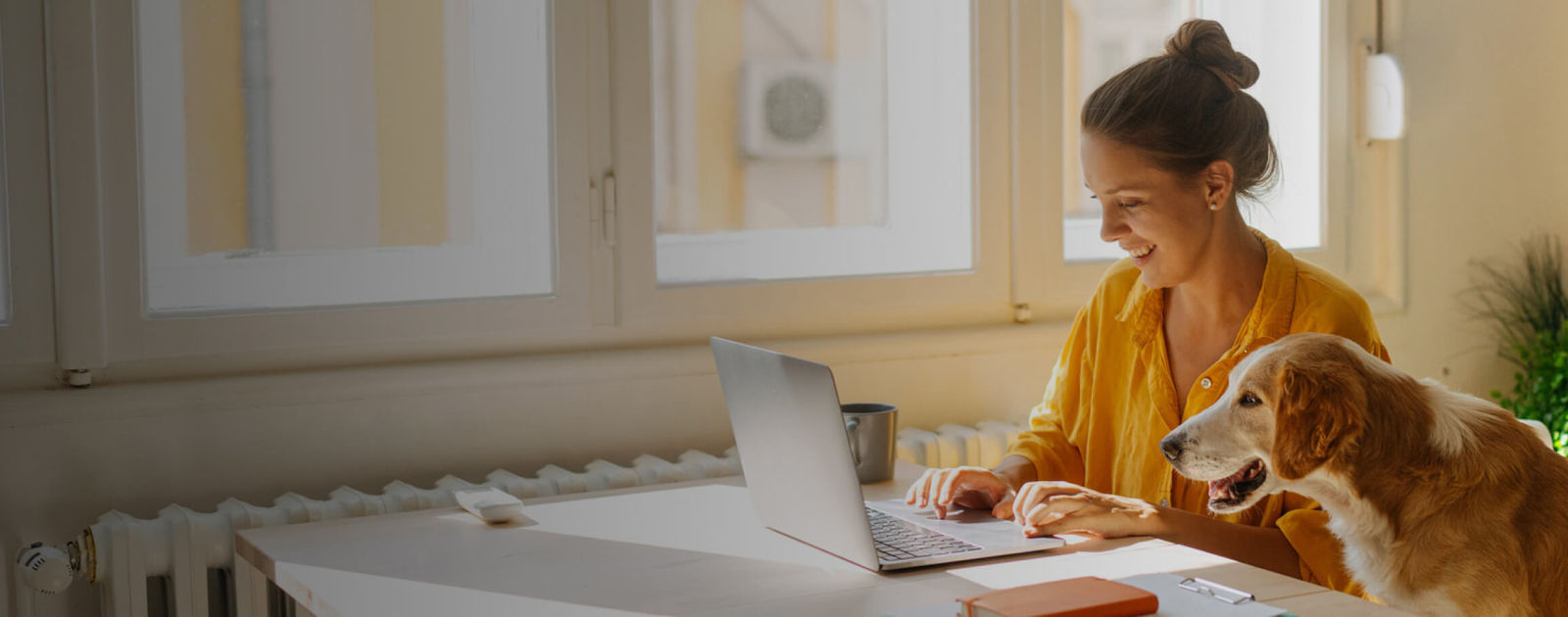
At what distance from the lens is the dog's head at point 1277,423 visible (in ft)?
4.76

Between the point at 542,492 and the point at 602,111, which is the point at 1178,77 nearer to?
the point at 602,111

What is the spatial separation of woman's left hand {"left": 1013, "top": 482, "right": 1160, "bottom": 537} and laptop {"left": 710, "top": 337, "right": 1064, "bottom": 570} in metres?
0.02

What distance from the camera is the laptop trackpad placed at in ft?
4.92

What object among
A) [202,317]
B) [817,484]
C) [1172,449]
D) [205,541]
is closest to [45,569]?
[205,541]

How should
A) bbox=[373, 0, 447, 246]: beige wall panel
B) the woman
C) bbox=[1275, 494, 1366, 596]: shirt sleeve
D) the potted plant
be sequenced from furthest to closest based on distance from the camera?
1. the potted plant
2. bbox=[373, 0, 447, 246]: beige wall panel
3. the woman
4. bbox=[1275, 494, 1366, 596]: shirt sleeve

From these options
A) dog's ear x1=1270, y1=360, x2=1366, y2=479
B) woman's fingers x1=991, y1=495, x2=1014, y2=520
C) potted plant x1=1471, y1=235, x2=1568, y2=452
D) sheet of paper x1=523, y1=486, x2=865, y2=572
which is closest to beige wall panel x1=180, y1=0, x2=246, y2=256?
sheet of paper x1=523, y1=486, x2=865, y2=572

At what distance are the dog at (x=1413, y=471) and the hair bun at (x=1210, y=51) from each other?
0.47m

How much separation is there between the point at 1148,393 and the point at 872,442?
385 mm

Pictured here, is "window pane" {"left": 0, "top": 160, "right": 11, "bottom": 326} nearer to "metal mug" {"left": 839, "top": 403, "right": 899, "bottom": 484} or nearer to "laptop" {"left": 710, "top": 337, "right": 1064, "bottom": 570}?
"laptop" {"left": 710, "top": 337, "right": 1064, "bottom": 570}

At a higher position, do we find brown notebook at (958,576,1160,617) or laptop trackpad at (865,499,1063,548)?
brown notebook at (958,576,1160,617)

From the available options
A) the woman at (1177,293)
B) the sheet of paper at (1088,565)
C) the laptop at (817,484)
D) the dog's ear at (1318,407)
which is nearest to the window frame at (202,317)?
the laptop at (817,484)

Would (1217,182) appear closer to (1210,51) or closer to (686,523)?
(1210,51)

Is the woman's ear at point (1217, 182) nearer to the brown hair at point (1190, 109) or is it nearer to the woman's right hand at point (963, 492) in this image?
the brown hair at point (1190, 109)

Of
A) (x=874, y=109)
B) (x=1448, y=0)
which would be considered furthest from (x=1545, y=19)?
(x=874, y=109)
